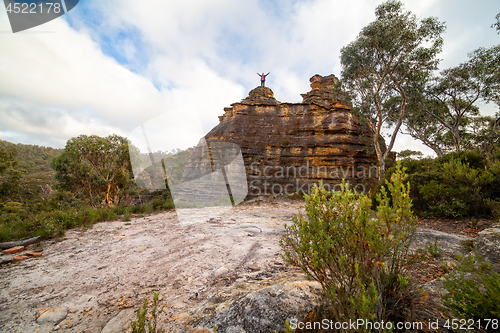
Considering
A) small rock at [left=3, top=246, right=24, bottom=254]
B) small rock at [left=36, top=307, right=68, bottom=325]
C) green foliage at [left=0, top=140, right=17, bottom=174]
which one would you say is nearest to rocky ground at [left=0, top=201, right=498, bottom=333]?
small rock at [left=36, top=307, right=68, bottom=325]

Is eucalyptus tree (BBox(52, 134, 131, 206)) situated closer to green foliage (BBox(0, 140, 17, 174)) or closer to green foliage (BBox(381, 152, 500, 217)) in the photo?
green foliage (BBox(0, 140, 17, 174))

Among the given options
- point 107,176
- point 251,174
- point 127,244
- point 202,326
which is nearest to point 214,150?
point 251,174

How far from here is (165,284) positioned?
2799 millimetres

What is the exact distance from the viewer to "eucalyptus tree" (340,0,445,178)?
1280 cm

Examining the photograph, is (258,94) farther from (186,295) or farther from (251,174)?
(186,295)

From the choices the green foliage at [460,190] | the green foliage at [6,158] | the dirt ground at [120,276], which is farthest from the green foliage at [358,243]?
the green foliage at [6,158]

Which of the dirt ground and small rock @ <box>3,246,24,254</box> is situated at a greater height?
small rock @ <box>3,246,24,254</box>

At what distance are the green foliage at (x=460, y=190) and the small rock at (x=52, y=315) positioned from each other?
862 centimetres

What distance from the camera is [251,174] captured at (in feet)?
69.5

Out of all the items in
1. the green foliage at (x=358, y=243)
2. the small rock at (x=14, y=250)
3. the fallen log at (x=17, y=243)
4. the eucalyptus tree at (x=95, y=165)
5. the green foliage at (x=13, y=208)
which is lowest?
the small rock at (x=14, y=250)

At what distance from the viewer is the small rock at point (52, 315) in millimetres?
2127

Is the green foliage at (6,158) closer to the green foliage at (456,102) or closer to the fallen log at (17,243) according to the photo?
the fallen log at (17,243)

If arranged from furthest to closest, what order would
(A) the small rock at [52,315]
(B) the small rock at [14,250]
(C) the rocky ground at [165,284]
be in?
1. (B) the small rock at [14,250]
2. (A) the small rock at [52,315]
3. (C) the rocky ground at [165,284]

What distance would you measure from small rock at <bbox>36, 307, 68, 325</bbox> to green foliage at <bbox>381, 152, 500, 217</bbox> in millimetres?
8616
